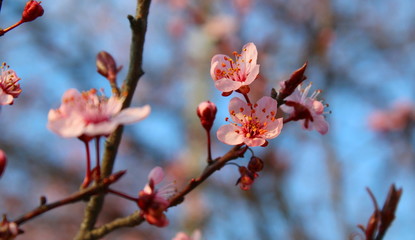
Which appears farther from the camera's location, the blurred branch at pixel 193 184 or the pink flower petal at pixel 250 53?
the pink flower petal at pixel 250 53

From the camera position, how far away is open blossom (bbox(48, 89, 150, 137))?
833 mm

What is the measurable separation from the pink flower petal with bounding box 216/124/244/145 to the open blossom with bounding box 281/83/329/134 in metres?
0.14

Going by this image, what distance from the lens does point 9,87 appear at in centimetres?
104

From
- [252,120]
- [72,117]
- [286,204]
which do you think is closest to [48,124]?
[72,117]

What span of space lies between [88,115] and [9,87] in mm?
276

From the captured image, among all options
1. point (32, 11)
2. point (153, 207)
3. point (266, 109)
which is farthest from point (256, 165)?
point (32, 11)

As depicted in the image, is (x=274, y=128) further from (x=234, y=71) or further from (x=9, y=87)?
(x=9, y=87)

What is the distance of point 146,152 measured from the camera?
489 centimetres

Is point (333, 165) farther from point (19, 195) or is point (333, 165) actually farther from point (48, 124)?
point (19, 195)

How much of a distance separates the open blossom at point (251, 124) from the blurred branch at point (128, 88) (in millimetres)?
258

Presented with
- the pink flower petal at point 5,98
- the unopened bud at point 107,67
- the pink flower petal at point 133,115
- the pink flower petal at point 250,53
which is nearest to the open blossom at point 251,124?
the pink flower petal at point 250,53

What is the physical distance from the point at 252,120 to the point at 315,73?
324 cm

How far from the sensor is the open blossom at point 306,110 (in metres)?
1.02

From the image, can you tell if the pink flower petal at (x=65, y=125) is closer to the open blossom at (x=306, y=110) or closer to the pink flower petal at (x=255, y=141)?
the pink flower petal at (x=255, y=141)
